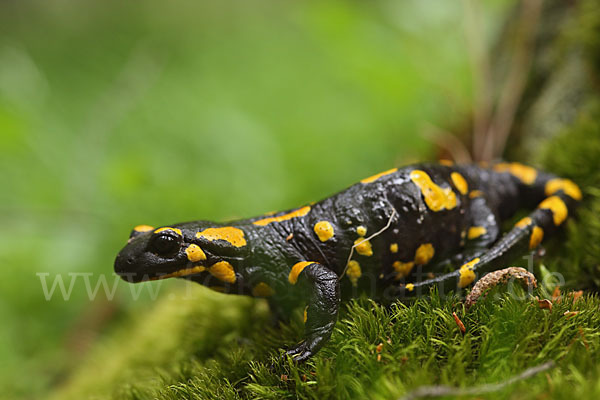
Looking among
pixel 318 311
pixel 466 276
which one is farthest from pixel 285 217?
pixel 466 276

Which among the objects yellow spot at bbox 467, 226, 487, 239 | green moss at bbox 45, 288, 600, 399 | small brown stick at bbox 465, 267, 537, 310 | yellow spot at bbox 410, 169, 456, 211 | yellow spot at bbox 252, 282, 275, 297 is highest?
yellow spot at bbox 410, 169, 456, 211

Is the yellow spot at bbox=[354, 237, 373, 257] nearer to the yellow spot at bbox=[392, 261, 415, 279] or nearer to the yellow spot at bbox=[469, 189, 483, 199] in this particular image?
the yellow spot at bbox=[392, 261, 415, 279]

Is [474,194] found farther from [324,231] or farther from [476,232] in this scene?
[324,231]

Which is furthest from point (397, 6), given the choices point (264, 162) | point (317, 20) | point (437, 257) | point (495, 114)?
point (437, 257)

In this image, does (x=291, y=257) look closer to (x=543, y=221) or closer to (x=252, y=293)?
(x=252, y=293)

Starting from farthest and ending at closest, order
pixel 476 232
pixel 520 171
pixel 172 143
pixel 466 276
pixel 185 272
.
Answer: pixel 172 143 < pixel 520 171 < pixel 476 232 < pixel 185 272 < pixel 466 276

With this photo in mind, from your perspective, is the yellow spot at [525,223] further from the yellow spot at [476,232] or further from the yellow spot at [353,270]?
the yellow spot at [353,270]

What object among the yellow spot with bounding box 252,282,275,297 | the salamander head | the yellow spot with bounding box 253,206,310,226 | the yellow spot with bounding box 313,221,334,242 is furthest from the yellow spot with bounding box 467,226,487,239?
the salamander head
